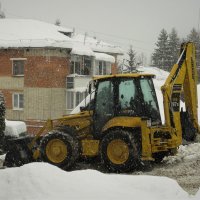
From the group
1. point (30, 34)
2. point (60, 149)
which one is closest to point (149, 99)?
point (60, 149)

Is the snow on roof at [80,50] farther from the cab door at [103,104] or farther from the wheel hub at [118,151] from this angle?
the wheel hub at [118,151]

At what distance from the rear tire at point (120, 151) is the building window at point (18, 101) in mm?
29862

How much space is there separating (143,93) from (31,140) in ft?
12.7

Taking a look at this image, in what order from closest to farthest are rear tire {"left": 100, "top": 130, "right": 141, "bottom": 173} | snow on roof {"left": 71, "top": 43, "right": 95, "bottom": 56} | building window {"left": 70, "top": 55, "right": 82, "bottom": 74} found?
rear tire {"left": 100, "top": 130, "right": 141, "bottom": 173} → snow on roof {"left": 71, "top": 43, "right": 95, "bottom": 56} → building window {"left": 70, "top": 55, "right": 82, "bottom": 74}

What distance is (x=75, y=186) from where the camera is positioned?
8.09 m

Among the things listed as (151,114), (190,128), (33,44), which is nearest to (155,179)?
(151,114)

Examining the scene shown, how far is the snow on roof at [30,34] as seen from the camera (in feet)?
131

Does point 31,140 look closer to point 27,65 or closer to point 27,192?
point 27,192

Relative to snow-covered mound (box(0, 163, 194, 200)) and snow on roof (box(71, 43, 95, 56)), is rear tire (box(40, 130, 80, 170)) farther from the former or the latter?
snow on roof (box(71, 43, 95, 56))

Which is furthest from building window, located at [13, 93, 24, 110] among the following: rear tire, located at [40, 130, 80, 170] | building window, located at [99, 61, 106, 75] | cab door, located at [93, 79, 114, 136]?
cab door, located at [93, 79, 114, 136]

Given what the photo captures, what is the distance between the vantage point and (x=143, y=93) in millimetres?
13531

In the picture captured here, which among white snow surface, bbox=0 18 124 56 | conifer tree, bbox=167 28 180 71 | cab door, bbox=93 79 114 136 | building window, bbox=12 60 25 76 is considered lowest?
cab door, bbox=93 79 114 136

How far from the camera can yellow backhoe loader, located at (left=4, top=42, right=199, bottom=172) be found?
12945mm

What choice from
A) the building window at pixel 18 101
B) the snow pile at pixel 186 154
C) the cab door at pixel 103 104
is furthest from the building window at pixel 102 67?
the cab door at pixel 103 104
